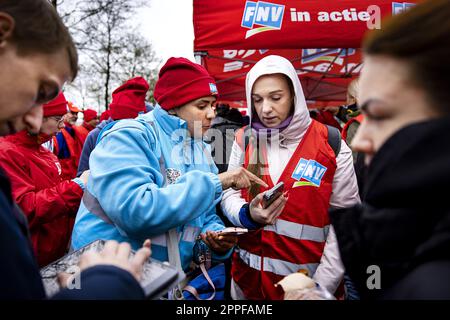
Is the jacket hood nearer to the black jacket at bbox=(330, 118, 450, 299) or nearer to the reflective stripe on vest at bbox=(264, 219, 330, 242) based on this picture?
the reflective stripe on vest at bbox=(264, 219, 330, 242)

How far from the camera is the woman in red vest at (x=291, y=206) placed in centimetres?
215

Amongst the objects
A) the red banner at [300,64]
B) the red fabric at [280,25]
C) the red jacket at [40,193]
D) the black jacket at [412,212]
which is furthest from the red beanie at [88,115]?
the black jacket at [412,212]

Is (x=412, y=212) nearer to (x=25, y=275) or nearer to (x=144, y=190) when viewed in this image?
(x=25, y=275)

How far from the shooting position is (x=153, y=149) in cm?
181

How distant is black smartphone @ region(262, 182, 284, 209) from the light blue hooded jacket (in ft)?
1.05

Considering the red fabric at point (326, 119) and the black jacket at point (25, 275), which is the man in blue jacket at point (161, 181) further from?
the red fabric at point (326, 119)

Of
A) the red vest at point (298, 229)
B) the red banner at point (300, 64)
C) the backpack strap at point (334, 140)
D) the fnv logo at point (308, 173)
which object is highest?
the red banner at point (300, 64)

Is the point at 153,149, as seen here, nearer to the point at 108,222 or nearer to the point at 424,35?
the point at 108,222

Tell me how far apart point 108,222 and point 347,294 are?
60.1 inches

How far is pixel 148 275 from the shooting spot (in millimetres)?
1131

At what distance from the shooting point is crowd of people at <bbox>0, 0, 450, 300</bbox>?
2.58 feet

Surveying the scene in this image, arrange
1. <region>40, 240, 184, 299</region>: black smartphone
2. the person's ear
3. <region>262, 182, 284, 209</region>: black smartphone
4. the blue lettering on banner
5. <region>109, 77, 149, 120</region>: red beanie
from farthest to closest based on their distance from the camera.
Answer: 1. the blue lettering on banner
2. <region>109, 77, 149, 120</region>: red beanie
3. <region>262, 182, 284, 209</region>: black smartphone
4. <region>40, 240, 184, 299</region>: black smartphone
5. the person's ear

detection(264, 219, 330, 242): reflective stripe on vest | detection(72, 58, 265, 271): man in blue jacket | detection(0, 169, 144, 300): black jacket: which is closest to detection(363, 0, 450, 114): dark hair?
detection(0, 169, 144, 300): black jacket

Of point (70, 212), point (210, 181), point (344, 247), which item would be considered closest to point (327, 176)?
point (210, 181)
